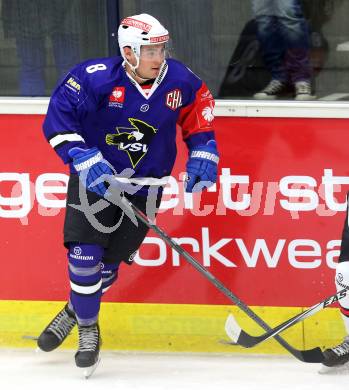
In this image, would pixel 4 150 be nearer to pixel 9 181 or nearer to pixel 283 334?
pixel 9 181

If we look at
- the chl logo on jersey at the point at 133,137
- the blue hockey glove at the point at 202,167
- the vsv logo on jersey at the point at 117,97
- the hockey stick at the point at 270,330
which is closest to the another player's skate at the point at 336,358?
the hockey stick at the point at 270,330

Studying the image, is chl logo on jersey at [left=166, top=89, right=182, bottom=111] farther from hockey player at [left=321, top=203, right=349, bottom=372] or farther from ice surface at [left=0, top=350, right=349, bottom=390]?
ice surface at [left=0, top=350, right=349, bottom=390]

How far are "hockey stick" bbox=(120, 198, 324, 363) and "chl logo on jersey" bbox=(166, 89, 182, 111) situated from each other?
1.23 feet

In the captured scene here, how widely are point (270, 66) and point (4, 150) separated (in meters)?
1.10

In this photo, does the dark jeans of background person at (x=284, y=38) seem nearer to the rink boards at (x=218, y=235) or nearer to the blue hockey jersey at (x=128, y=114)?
the rink boards at (x=218, y=235)

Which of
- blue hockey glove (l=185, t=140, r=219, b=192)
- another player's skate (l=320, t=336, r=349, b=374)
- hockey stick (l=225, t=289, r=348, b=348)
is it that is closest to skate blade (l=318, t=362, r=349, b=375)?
another player's skate (l=320, t=336, r=349, b=374)

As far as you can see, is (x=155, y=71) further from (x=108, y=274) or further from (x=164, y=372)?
→ (x=164, y=372)

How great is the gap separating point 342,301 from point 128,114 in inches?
40.8

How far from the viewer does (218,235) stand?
430 cm

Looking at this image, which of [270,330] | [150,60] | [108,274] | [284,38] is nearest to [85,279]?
[108,274]

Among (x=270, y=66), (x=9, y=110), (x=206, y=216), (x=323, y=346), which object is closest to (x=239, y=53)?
(x=270, y=66)

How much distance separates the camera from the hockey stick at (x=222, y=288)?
12.9 feet

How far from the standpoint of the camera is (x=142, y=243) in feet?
14.2

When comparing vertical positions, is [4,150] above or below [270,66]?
below
